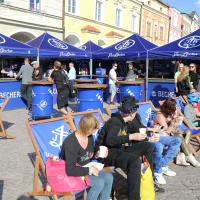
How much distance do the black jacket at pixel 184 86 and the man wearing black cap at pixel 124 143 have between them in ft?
15.6

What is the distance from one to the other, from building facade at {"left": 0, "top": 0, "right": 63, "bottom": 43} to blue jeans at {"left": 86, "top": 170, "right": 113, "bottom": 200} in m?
13.2

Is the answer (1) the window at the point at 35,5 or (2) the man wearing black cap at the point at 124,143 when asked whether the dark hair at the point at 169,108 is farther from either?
(1) the window at the point at 35,5

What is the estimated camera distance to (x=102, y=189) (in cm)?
274

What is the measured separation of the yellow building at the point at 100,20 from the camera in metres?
18.5

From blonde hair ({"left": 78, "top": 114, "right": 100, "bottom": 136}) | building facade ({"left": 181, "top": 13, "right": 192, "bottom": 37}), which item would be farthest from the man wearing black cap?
building facade ({"left": 181, "top": 13, "right": 192, "bottom": 37})

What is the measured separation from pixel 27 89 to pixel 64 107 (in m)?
3.14

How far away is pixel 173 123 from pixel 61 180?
244 cm

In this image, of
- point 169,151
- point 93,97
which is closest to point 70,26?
point 93,97

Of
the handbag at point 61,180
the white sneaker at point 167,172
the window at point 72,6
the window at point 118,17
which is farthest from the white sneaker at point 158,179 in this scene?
the window at point 118,17

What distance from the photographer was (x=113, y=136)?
119 inches

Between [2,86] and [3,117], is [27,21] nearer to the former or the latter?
[2,86]

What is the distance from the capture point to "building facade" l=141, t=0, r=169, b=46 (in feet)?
91.8

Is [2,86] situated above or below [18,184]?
above

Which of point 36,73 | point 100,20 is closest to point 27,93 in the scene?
point 36,73
